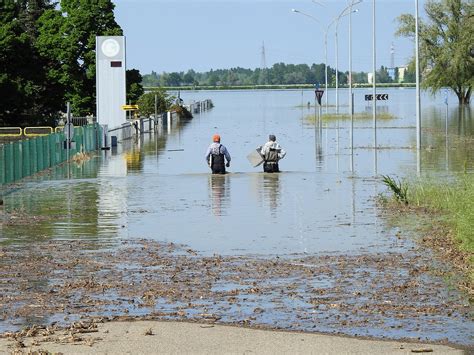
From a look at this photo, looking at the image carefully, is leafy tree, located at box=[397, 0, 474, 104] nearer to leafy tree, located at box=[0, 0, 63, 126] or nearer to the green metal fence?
leafy tree, located at box=[0, 0, 63, 126]

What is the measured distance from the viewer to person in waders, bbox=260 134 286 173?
33.9 m

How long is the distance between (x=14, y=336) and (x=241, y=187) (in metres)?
18.1

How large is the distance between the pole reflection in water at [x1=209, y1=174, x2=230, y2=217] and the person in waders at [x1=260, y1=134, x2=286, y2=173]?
157 cm

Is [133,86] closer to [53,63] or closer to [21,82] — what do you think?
[53,63]

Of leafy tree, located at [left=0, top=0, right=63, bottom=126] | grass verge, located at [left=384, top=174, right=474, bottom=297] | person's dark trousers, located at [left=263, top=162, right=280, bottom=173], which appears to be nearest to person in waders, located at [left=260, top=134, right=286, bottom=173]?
person's dark trousers, located at [left=263, top=162, right=280, bottom=173]

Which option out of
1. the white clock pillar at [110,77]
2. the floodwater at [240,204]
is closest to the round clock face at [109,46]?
the white clock pillar at [110,77]

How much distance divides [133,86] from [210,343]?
77037 millimetres

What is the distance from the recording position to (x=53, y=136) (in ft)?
139

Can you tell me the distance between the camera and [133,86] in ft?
286

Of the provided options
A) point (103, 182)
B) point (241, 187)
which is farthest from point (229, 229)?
point (103, 182)

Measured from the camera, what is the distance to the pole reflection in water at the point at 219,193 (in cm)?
2418

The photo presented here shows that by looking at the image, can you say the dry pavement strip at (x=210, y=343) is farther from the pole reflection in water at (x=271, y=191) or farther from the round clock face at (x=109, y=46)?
the round clock face at (x=109, y=46)

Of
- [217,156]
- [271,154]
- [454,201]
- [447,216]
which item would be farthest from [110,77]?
[454,201]

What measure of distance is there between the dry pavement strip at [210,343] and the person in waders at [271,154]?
22.4 m
